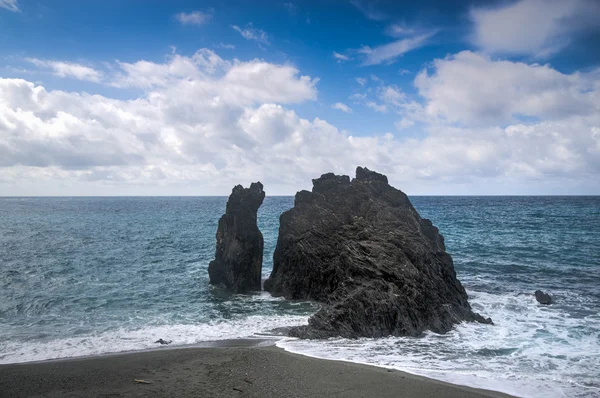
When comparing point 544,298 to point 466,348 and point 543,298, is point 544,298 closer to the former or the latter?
point 543,298

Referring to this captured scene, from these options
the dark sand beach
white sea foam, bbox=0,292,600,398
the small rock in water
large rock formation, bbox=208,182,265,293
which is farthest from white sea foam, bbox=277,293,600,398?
large rock formation, bbox=208,182,265,293

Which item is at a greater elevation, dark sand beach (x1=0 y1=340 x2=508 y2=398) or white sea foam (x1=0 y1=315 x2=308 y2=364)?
dark sand beach (x1=0 y1=340 x2=508 y2=398)

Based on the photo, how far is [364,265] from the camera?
22172 millimetres

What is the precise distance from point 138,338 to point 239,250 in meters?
11.2

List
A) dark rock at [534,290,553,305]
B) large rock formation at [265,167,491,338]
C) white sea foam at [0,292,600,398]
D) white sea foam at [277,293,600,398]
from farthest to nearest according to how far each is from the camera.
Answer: dark rock at [534,290,553,305] < large rock formation at [265,167,491,338] < white sea foam at [0,292,600,398] < white sea foam at [277,293,600,398]

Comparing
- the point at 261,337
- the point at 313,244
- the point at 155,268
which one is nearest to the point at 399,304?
the point at 261,337

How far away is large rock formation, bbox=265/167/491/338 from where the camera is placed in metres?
18.4

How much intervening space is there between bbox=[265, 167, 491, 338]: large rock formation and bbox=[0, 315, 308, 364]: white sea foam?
2.68 m

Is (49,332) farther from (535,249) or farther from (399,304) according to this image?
(535,249)

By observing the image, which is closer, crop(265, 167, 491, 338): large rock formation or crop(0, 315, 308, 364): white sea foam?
crop(0, 315, 308, 364): white sea foam

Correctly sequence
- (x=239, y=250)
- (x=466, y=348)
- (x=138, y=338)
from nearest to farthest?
(x=466, y=348) → (x=138, y=338) → (x=239, y=250)

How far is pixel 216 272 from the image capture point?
2939 cm

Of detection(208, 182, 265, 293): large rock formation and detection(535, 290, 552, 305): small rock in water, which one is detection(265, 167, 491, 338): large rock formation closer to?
detection(208, 182, 265, 293): large rock formation

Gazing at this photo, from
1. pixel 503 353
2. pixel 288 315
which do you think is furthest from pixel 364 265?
pixel 503 353
